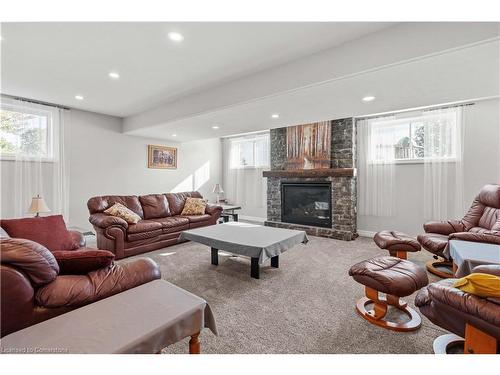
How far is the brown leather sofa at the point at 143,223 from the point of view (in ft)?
11.2

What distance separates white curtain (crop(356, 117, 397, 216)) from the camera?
4480 mm

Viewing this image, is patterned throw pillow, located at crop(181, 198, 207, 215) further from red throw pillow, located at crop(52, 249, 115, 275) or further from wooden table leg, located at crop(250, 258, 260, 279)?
red throw pillow, located at crop(52, 249, 115, 275)

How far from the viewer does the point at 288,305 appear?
219 centimetres

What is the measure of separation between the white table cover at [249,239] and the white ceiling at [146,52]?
2114mm

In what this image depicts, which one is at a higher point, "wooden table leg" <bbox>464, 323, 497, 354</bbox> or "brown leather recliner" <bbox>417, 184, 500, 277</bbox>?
"brown leather recliner" <bbox>417, 184, 500, 277</bbox>

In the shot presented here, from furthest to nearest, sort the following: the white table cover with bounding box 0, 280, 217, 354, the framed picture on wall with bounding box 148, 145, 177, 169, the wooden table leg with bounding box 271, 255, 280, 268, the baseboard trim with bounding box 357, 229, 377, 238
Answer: the framed picture on wall with bounding box 148, 145, 177, 169 → the baseboard trim with bounding box 357, 229, 377, 238 → the wooden table leg with bounding box 271, 255, 280, 268 → the white table cover with bounding box 0, 280, 217, 354

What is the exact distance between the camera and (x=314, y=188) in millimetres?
5145

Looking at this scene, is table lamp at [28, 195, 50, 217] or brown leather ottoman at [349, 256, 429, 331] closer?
brown leather ottoman at [349, 256, 429, 331]

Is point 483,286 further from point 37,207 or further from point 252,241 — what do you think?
point 37,207

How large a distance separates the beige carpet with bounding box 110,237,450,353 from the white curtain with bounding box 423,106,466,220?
0.94 meters

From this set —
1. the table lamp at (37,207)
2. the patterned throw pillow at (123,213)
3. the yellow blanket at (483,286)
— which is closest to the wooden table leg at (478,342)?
the yellow blanket at (483,286)

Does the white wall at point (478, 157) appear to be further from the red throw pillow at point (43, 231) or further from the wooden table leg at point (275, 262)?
the red throw pillow at point (43, 231)

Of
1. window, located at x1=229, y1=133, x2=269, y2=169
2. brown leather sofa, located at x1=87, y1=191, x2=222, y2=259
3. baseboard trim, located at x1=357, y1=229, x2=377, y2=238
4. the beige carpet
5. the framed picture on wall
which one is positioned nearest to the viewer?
the beige carpet

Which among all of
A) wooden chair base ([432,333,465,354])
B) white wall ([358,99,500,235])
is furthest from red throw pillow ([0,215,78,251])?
white wall ([358,99,500,235])
